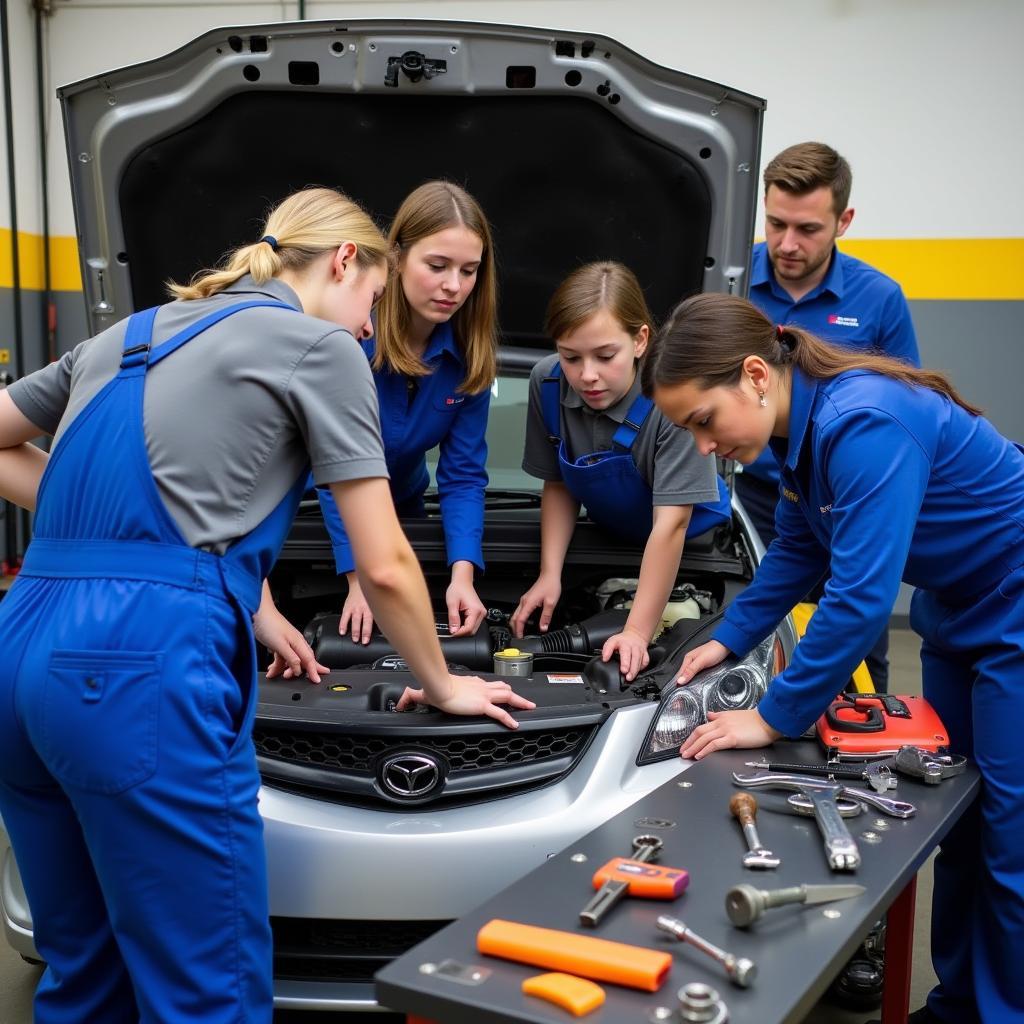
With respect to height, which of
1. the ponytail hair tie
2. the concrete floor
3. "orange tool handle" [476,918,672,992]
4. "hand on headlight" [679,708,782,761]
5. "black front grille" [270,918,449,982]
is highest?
the ponytail hair tie

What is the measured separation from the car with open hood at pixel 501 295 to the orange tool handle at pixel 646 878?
478 millimetres

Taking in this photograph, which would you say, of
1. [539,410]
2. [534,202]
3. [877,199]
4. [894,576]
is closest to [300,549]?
[539,410]

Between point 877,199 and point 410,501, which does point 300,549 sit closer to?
point 410,501

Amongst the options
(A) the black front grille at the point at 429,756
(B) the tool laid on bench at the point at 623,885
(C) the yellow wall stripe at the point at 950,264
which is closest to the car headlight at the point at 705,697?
(A) the black front grille at the point at 429,756

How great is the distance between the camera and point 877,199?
19.2 feet

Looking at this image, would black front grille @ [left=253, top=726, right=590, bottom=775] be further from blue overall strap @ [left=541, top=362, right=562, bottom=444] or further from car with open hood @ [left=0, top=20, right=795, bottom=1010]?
blue overall strap @ [left=541, top=362, right=562, bottom=444]

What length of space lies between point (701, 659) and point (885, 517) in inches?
20.9

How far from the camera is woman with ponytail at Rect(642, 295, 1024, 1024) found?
1.65 meters

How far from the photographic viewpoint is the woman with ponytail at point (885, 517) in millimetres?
1647

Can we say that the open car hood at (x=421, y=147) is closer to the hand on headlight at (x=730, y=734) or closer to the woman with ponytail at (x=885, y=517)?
the woman with ponytail at (x=885, y=517)

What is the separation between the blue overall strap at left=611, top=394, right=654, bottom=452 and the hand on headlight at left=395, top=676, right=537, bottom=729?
2.50 ft

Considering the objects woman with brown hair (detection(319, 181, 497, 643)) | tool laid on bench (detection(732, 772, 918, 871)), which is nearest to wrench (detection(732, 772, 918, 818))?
tool laid on bench (detection(732, 772, 918, 871))

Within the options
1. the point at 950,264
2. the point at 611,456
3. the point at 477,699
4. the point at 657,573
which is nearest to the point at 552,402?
the point at 611,456

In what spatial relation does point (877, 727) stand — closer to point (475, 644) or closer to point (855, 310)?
point (475, 644)
